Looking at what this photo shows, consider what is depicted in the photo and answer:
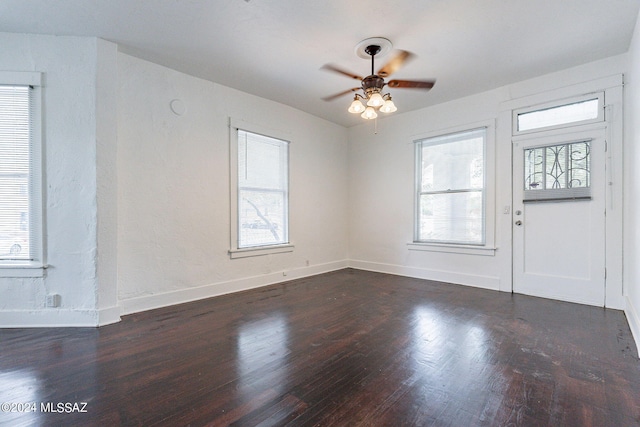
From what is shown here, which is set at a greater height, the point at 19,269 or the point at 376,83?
the point at 376,83

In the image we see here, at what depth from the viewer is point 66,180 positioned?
117 inches

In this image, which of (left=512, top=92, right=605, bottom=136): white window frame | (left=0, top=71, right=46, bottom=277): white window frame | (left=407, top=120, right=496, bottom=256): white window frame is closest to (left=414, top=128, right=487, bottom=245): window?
(left=407, top=120, right=496, bottom=256): white window frame

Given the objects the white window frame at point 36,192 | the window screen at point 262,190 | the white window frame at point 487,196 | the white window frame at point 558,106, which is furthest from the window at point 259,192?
the white window frame at point 558,106

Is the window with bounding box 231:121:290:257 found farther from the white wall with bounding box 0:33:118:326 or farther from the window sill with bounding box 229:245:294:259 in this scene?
the white wall with bounding box 0:33:118:326

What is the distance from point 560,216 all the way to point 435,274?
188cm

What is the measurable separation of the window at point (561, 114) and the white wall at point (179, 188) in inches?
135

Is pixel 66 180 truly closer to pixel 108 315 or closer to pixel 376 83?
pixel 108 315

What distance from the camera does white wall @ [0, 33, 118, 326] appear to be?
2908 millimetres

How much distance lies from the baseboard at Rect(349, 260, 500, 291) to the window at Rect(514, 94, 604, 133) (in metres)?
2.19

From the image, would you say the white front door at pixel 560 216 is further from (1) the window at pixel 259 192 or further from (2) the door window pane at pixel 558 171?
(1) the window at pixel 259 192

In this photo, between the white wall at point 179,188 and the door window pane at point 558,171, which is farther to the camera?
the door window pane at point 558,171

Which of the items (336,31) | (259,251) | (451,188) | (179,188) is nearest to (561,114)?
(451,188)

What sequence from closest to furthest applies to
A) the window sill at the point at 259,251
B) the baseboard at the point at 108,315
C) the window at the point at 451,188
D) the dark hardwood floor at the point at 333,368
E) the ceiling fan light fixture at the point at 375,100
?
1. the dark hardwood floor at the point at 333,368
2. the ceiling fan light fixture at the point at 375,100
3. the baseboard at the point at 108,315
4. the window sill at the point at 259,251
5. the window at the point at 451,188

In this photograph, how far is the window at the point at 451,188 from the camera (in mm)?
4520
